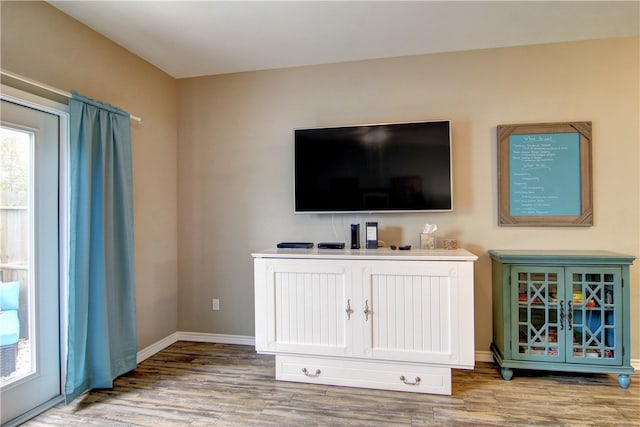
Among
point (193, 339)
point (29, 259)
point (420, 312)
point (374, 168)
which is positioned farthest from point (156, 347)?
point (374, 168)

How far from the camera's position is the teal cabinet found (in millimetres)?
2303

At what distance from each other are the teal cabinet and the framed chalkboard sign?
33cm

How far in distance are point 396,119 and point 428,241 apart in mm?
1072

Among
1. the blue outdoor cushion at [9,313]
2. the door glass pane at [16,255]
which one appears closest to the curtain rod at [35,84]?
the door glass pane at [16,255]

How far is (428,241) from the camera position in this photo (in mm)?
2680

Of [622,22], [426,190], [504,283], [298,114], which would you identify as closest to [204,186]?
[298,114]

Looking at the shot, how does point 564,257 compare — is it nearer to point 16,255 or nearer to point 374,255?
point 374,255

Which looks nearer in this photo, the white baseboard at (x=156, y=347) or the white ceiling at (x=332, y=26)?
the white ceiling at (x=332, y=26)

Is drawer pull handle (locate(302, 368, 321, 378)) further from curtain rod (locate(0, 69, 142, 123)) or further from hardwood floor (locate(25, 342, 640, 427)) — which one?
curtain rod (locate(0, 69, 142, 123))

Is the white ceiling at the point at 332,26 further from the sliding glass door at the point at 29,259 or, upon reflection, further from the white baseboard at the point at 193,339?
the white baseboard at the point at 193,339

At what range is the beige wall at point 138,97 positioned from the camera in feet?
6.59

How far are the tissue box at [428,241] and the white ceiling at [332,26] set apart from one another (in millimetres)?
1531

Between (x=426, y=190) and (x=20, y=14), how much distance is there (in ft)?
9.47

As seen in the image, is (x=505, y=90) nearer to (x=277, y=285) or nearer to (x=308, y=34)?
(x=308, y=34)
